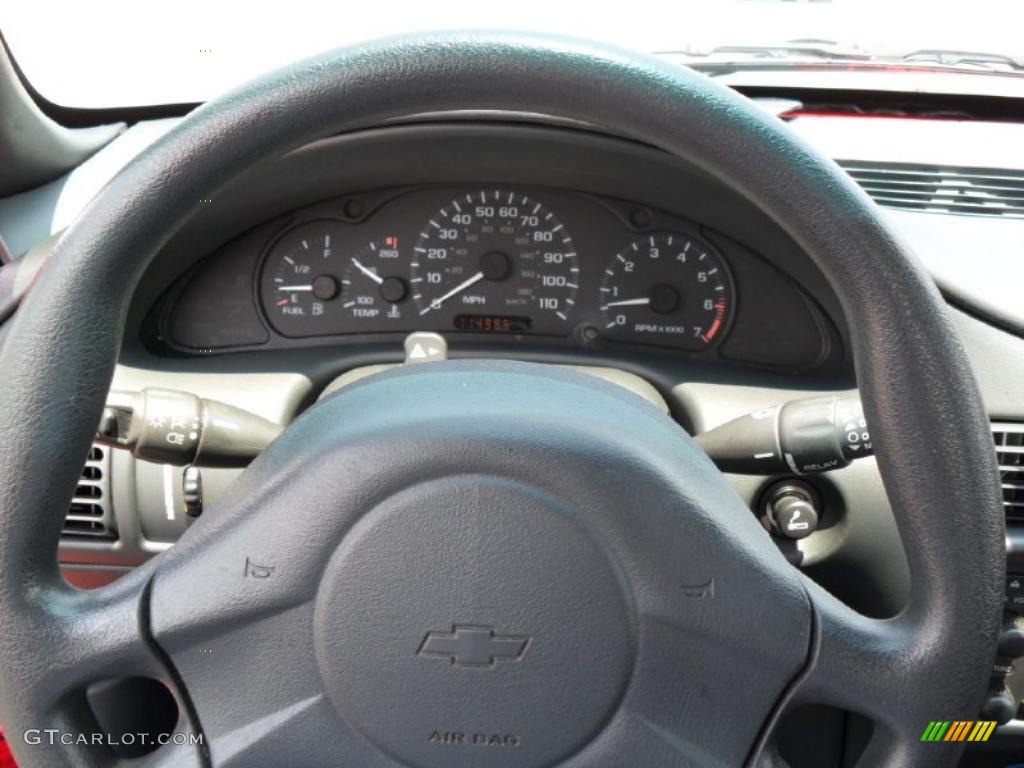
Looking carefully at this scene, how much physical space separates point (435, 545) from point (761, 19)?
179cm

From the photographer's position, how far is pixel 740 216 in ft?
6.38

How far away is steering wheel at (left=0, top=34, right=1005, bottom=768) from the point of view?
0.98 metres

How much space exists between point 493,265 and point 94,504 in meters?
0.78

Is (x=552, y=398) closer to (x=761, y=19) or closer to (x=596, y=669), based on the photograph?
(x=596, y=669)

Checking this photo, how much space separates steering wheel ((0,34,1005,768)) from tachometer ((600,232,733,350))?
94cm

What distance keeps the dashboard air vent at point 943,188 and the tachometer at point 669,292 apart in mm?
330

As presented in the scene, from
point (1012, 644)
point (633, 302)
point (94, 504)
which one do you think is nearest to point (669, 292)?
point (633, 302)

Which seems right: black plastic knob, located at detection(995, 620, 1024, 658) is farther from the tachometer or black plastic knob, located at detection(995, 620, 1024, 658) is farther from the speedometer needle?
the speedometer needle

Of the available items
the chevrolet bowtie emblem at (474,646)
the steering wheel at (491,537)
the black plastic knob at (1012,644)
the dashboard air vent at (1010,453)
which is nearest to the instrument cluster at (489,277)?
the dashboard air vent at (1010,453)

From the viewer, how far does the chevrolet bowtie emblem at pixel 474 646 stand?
1088 millimetres

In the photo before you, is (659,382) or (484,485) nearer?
(484,485)

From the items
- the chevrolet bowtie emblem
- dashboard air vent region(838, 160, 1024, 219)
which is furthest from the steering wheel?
dashboard air vent region(838, 160, 1024, 219)

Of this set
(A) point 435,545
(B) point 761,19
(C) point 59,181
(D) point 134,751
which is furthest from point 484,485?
(B) point 761,19

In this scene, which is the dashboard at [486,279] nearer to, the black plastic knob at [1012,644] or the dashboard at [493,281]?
the dashboard at [493,281]
